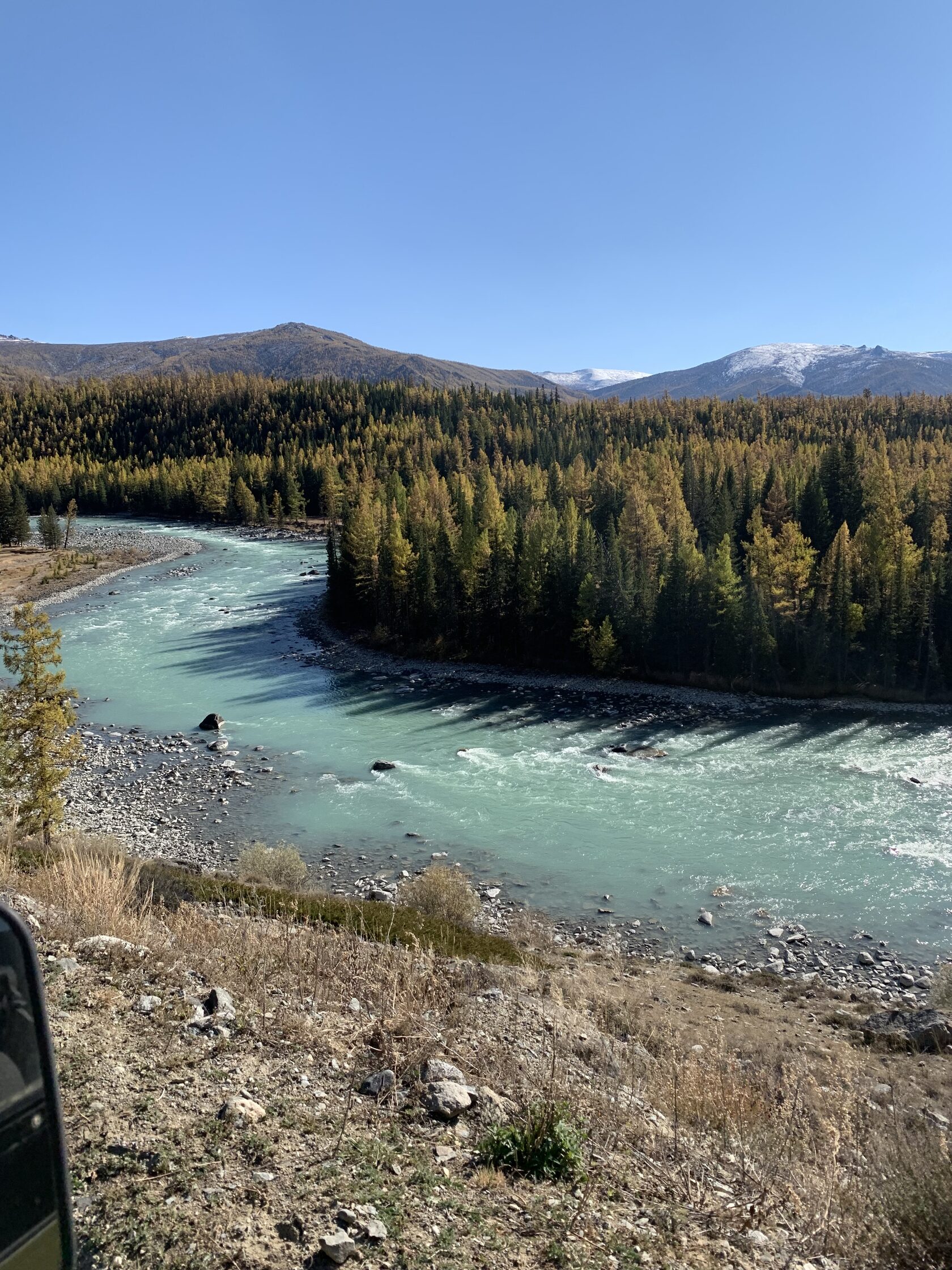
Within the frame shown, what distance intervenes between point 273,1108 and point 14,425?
656ft

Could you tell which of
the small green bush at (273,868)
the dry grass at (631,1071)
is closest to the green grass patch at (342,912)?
the small green bush at (273,868)

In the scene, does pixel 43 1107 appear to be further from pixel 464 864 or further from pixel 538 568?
pixel 538 568

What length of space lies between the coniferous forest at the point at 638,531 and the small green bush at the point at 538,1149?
39.1m

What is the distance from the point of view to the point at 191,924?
9.77m

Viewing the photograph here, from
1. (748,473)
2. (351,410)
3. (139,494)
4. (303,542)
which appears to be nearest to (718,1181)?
(748,473)

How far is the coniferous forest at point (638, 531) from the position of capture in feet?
140

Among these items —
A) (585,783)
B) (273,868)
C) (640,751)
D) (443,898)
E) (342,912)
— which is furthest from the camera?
(640,751)

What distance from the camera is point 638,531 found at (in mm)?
55906

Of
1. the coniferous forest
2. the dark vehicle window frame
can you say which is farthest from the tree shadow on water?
the dark vehicle window frame

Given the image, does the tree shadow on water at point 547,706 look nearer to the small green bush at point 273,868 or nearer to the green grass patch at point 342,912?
the small green bush at point 273,868

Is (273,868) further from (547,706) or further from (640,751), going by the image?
(547,706)

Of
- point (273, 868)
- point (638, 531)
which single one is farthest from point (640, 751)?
point (638, 531)

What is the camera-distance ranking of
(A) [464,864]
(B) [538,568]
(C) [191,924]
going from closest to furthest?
1. (C) [191,924]
2. (A) [464,864]
3. (B) [538,568]

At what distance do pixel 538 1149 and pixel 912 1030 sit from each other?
13.1 m
